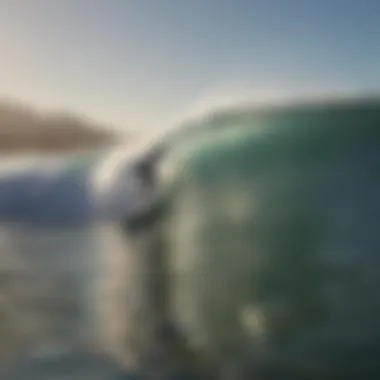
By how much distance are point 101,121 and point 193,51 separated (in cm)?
22

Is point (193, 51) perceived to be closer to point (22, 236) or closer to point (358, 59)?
point (358, 59)

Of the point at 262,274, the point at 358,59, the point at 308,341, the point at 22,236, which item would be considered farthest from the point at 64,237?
the point at 358,59

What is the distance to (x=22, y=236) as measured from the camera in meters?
1.07

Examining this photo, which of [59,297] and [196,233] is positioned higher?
[196,233]

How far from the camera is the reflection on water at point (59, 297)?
3.47 ft

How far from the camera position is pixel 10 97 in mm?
1096

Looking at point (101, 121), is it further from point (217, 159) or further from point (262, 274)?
point (262, 274)

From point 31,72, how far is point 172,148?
30 cm

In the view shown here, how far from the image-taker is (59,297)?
106 centimetres

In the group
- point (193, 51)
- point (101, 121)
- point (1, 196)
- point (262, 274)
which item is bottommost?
point (262, 274)

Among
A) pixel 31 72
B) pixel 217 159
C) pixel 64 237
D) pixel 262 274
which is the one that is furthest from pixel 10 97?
pixel 262 274

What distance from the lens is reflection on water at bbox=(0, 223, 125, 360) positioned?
1058 mm

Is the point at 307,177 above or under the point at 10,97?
under

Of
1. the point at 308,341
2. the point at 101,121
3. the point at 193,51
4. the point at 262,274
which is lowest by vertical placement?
the point at 308,341
